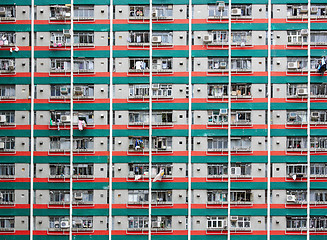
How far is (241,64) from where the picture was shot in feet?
99.8

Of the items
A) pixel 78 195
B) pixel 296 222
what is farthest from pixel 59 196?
pixel 296 222

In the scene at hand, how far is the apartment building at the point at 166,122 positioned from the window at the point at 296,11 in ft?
0.41

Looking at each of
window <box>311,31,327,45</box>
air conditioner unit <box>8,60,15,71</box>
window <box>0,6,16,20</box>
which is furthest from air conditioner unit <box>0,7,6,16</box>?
window <box>311,31,327,45</box>

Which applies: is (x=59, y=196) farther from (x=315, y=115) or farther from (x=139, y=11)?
(x=315, y=115)

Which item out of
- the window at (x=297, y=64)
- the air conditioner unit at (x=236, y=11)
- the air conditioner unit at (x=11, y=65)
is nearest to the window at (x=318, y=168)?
the window at (x=297, y=64)

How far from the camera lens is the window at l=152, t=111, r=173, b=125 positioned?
30.2 metres

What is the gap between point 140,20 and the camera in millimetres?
30438

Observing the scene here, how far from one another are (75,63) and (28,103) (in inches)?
201

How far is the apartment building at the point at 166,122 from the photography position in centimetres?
2989

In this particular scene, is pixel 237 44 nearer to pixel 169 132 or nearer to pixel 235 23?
pixel 235 23

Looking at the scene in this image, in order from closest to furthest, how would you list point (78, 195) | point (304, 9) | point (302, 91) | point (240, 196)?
point (302, 91), point (78, 195), point (240, 196), point (304, 9)

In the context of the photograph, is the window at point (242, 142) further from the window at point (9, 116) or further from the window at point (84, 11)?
the window at point (9, 116)

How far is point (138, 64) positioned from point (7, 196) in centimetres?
1533

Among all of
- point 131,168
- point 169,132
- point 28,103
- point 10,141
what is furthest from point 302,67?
point 10,141
